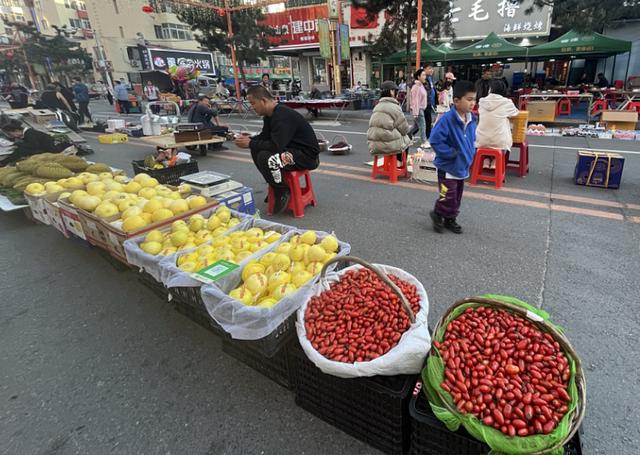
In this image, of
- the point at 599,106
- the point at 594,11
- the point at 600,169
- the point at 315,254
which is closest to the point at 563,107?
the point at 599,106

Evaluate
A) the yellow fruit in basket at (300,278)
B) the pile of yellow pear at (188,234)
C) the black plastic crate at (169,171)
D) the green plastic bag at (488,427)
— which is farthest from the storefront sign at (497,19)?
the green plastic bag at (488,427)

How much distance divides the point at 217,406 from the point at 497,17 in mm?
24093

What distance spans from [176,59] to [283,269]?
29171mm

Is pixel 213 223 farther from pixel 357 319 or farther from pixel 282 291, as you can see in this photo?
pixel 357 319

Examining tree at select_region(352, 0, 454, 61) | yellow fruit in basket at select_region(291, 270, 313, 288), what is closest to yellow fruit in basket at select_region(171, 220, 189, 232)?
yellow fruit in basket at select_region(291, 270, 313, 288)

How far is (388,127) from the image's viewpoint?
18.6 ft

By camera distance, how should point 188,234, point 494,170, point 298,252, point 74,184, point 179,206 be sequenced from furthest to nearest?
point 494,170, point 74,184, point 179,206, point 188,234, point 298,252

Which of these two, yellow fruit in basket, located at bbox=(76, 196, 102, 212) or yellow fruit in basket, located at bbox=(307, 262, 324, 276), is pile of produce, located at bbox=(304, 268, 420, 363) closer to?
yellow fruit in basket, located at bbox=(307, 262, 324, 276)

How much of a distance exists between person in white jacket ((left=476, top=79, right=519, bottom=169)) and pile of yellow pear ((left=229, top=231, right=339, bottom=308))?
412cm

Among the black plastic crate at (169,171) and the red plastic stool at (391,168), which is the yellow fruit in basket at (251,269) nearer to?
the black plastic crate at (169,171)

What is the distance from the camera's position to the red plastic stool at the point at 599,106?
11.6m

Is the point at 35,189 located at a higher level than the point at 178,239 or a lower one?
higher

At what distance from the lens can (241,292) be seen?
210 centimetres

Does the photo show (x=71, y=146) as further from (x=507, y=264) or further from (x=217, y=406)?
(x=507, y=264)
